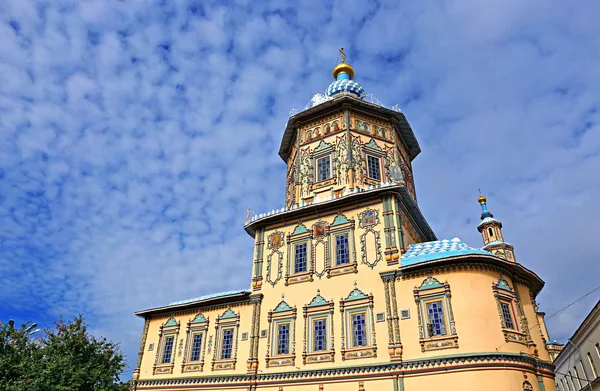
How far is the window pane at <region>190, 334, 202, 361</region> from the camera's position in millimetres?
23203

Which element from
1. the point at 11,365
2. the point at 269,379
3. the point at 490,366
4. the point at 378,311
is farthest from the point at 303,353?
the point at 11,365

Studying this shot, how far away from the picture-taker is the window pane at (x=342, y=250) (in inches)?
827

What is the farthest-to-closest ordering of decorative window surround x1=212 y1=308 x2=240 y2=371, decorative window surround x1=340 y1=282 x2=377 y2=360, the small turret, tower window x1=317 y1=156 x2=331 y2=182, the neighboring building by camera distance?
the small turret, tower window x1=317 y1=156 x2=331 y2=182, decorative window surround x1=212 y1=308 x2=240 y2=371, the neighboring building, decorative window surround x1=340 y1=282 x2=377 y2=360

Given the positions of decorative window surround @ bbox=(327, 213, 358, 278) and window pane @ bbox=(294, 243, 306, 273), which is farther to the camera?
window pane @ bbox=(294, 243, 306, 273)

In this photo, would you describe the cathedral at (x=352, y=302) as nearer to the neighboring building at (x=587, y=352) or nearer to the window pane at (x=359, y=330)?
the window pane at (x=359, y=330)

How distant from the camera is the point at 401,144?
2809cm

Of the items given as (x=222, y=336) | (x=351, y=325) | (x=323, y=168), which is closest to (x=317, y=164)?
(x=323, y=168)

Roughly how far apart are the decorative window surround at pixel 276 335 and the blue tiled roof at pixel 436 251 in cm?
612

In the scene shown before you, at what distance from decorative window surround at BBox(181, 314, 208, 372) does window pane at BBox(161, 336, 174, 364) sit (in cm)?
121

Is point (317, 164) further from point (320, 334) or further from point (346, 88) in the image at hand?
point (320, 334)

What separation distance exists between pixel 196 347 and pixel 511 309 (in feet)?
52.4

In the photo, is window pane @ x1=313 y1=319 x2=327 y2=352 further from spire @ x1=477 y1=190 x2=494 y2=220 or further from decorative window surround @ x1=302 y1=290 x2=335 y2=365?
spire @ x1=477 y1=190 x2=494 y2=220

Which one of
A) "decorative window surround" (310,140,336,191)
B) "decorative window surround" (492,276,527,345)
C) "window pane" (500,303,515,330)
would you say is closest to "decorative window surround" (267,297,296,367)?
"decorative window surround" (310,140,336,191)

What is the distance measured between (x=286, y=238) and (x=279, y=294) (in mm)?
3077
